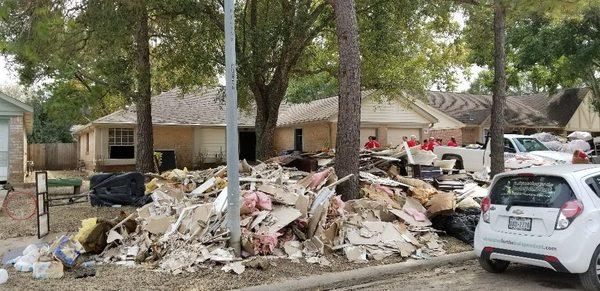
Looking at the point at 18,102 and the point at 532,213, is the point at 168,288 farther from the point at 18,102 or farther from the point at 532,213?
the point at 18,102

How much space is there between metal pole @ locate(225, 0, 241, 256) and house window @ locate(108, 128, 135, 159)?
1997 centimetres

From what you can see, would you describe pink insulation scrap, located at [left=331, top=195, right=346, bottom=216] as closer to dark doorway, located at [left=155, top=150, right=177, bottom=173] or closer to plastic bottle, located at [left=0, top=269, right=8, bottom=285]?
plastic bottle, located at [left=0, top=269, right=8, bottom=285]

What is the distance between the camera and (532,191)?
6434mm

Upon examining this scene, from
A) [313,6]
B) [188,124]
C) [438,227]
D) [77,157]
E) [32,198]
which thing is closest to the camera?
[438,227]

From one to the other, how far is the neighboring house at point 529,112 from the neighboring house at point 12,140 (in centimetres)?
2399

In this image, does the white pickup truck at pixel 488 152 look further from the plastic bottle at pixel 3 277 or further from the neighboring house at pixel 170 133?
the plastic bottle at pixel 3 277

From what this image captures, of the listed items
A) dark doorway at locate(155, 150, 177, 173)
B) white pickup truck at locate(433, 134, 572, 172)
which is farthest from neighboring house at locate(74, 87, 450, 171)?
white pickup truck at locate(433, 134, 572, 172)

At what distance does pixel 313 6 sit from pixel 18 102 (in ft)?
37.0

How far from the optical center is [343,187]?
9.58m

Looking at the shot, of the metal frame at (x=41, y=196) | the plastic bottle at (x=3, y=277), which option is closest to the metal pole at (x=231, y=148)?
the plastic bottle at (x=3, y=277)

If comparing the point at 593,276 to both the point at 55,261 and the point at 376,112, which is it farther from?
the point at 376,112

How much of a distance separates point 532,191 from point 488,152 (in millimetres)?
10548

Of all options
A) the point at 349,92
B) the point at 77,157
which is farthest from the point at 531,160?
the point at 77,157

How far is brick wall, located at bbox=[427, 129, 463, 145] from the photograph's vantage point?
3244cm
